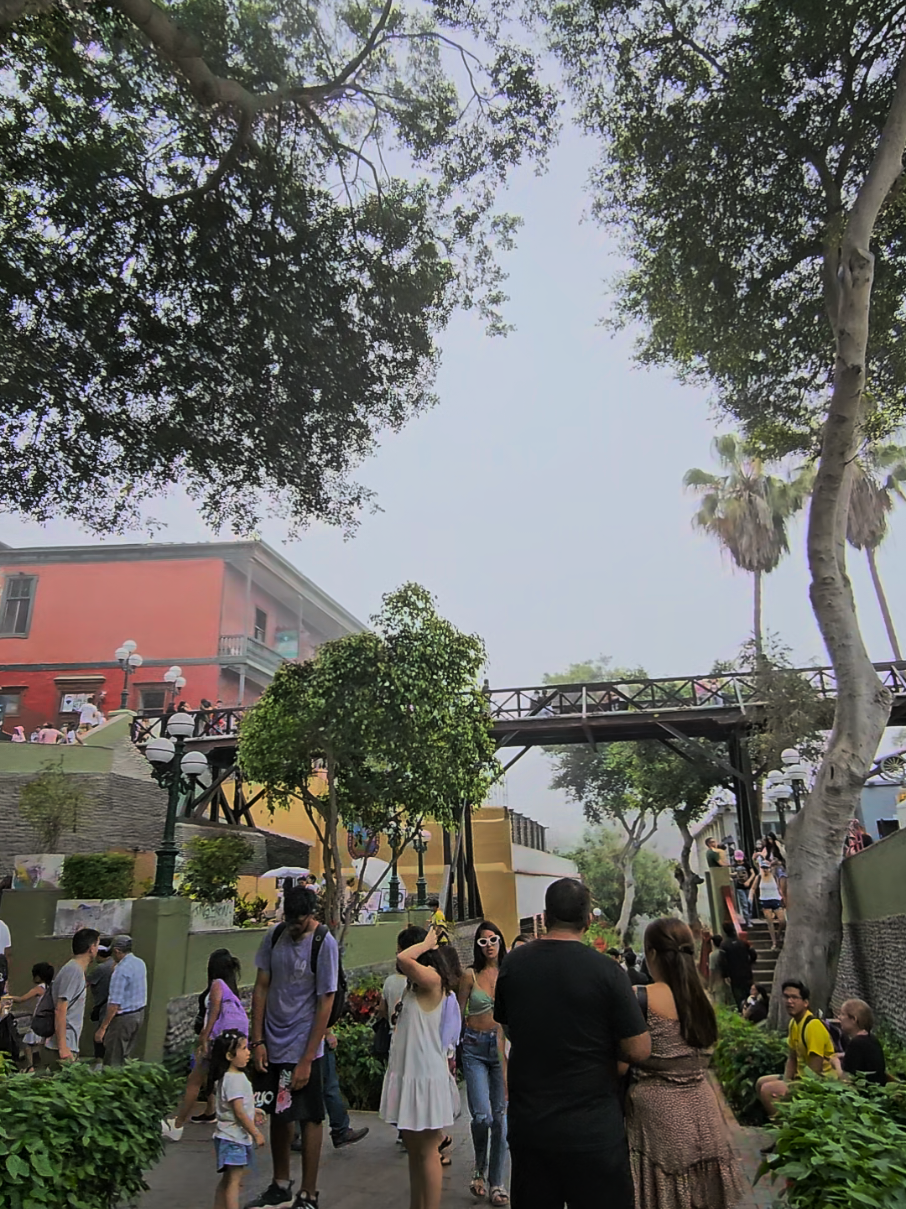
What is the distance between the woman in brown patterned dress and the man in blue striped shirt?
538 cm

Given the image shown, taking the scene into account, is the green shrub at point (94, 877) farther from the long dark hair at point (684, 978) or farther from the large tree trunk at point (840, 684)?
the long dark hair at point (684, 978)

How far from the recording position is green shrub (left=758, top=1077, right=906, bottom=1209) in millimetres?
2502

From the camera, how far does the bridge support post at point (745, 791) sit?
17.5 metres

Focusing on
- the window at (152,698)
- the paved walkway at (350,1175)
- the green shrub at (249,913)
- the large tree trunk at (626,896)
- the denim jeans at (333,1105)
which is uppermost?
the window at (152,698)

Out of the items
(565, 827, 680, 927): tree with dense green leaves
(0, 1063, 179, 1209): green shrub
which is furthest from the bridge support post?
(565, 827, 680, 927): tree with dense green leaves

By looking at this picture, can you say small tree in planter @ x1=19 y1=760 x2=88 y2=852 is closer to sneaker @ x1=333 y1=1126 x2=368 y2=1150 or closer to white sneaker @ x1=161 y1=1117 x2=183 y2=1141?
white sneaker @ x1=161 y1=1117 x2=183 y2=1141

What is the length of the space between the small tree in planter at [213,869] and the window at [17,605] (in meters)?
17.9

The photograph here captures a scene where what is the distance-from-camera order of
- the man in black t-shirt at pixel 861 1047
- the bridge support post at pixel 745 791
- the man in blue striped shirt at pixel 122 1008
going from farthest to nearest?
the bridge support post at pixel 745 791 → the man in blue striped shirt at pixel 122 1008 → the man in black t-shirt at pixel 861 1047

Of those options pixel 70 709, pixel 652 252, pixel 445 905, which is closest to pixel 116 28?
pixel 652 252

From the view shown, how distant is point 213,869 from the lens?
9.09 m

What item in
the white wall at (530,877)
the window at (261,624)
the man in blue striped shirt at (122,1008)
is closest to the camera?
the man in blue striped shirt at (122,1008)

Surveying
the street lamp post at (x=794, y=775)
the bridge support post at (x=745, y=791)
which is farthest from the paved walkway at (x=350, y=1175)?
the bridge support post at (x=745, y=791)

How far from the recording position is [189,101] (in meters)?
9.55

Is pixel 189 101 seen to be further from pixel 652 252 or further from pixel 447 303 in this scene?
pixel 652 252
